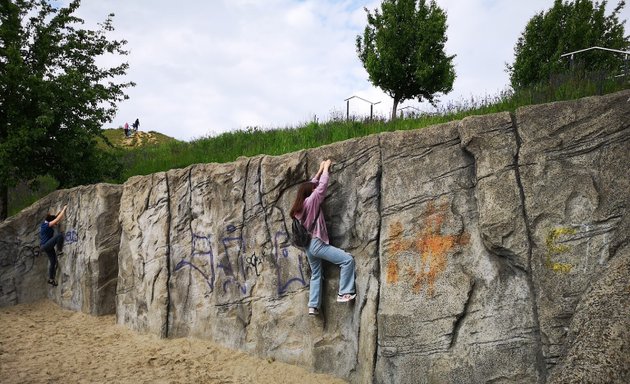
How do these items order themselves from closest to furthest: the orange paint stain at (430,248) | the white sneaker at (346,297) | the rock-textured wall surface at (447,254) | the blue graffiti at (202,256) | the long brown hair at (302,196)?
the rock-textured wall surface at (447,254), the orange paint stain at (430,248), the white sneaker at (346,297), the long brown hair at (302,196), the blue graffiti at (202,256)

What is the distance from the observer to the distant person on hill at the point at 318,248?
622 cm

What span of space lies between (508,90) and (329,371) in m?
5.67

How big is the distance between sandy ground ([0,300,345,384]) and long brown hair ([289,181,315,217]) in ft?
7.14

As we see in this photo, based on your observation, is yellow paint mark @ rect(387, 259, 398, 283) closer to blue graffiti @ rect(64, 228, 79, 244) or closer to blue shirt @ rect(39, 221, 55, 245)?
blue graffiti @ rect(64, 228, 79, 244)

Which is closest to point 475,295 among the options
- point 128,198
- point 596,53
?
point 128,198

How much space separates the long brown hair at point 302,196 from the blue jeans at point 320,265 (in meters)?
0.44

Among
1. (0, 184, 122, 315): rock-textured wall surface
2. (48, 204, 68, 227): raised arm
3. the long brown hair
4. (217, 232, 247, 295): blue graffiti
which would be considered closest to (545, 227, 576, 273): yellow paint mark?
the long brown hair

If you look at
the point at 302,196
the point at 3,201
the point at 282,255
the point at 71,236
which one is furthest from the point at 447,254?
the point at 3,201

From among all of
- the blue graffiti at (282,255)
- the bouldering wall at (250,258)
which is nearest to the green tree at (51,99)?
the bouldering wall at (250,258)

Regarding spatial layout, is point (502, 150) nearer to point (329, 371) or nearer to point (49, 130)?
point (329, 371)

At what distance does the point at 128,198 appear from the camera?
10.2 m

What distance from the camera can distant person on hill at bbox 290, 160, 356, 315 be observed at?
6223 mm

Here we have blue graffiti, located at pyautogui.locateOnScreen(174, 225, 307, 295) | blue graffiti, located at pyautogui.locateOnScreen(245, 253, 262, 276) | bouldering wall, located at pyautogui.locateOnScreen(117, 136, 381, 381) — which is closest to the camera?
bouldering wall, located at pyautogui.locateOnScreen(117, 136, 381, 381)

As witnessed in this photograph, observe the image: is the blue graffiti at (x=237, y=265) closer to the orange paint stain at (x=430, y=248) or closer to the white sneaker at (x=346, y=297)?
the white sneaker at (x=346, y=297)
